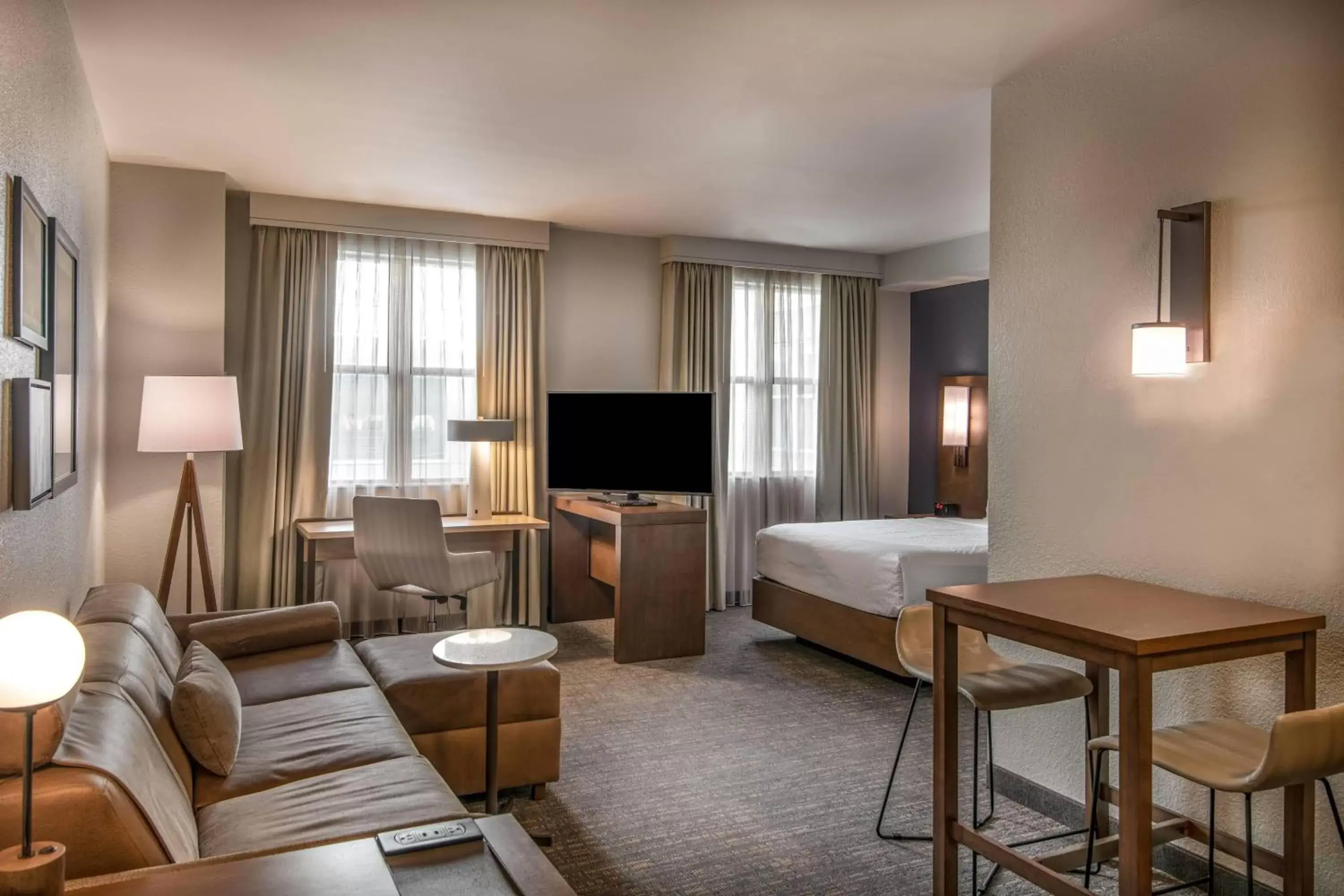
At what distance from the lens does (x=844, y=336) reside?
22.3 feet

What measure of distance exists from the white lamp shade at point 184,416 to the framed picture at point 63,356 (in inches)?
30.1

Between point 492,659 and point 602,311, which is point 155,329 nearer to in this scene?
point 602,311

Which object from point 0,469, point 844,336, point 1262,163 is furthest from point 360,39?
point 844,336

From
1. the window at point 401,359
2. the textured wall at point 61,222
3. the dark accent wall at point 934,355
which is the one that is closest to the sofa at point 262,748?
the textured wall at point 61,222

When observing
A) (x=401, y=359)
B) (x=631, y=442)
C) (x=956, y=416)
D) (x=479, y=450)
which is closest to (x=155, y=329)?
(x=401, y=359)

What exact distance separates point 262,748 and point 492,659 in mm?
652

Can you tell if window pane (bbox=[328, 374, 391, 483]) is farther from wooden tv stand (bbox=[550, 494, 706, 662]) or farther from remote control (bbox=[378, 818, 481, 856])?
remote control (bbox=[378, 818, 481, 856])

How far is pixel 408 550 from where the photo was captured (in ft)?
15.0

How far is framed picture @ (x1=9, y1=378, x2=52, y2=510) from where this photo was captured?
6.91 feet

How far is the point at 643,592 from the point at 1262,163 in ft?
11.2

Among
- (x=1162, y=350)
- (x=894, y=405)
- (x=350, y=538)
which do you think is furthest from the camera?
(x=894, y=405)

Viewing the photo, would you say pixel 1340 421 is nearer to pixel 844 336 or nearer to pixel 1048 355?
pixel 1048 355

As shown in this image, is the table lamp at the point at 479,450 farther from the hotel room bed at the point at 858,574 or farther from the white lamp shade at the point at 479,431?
the hotel room bed at the point at 858,574

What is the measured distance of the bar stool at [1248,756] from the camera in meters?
1.82
